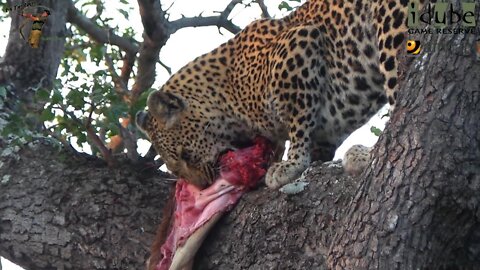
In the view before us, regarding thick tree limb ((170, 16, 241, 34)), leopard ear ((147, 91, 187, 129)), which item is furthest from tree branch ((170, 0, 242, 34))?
leopard ear ((147, 91, 187, 129))

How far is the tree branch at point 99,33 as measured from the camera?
23.6 feet

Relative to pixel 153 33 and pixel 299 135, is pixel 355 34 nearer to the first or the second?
pixel 299 135

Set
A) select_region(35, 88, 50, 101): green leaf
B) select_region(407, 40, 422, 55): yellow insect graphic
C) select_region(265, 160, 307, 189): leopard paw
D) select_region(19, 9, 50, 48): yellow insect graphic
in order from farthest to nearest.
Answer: select_region(19, 9, 50, 48): yellow insect graphic → select_region(35, 88, 50, 101): green leaf → select_region(265, 160, 307, 189): leopard paw → select_region(407, 40, 422, 55): yellow insect graphic

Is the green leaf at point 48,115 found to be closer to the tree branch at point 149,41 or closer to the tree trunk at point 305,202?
the tree trunk at point 305,202

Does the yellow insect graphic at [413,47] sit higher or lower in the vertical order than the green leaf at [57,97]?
lower

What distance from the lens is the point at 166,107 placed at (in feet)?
21.5

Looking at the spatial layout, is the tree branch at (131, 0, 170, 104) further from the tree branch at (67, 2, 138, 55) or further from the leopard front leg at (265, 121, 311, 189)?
the leopard front leg at (265, 121, 311, 189)

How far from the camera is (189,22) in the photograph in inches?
282

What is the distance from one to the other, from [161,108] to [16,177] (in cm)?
113

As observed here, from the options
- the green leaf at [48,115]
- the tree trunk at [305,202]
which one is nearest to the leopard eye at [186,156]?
the tree trunk at [305,202]

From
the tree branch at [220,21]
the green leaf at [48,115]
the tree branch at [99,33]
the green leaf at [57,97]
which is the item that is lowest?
the green leaf at [48,115]

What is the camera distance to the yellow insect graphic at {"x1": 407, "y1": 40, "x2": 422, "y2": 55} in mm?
3998

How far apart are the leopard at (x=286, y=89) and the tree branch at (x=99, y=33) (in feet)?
1.62

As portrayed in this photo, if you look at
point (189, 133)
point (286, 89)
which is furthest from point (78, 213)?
point (286, 89)
